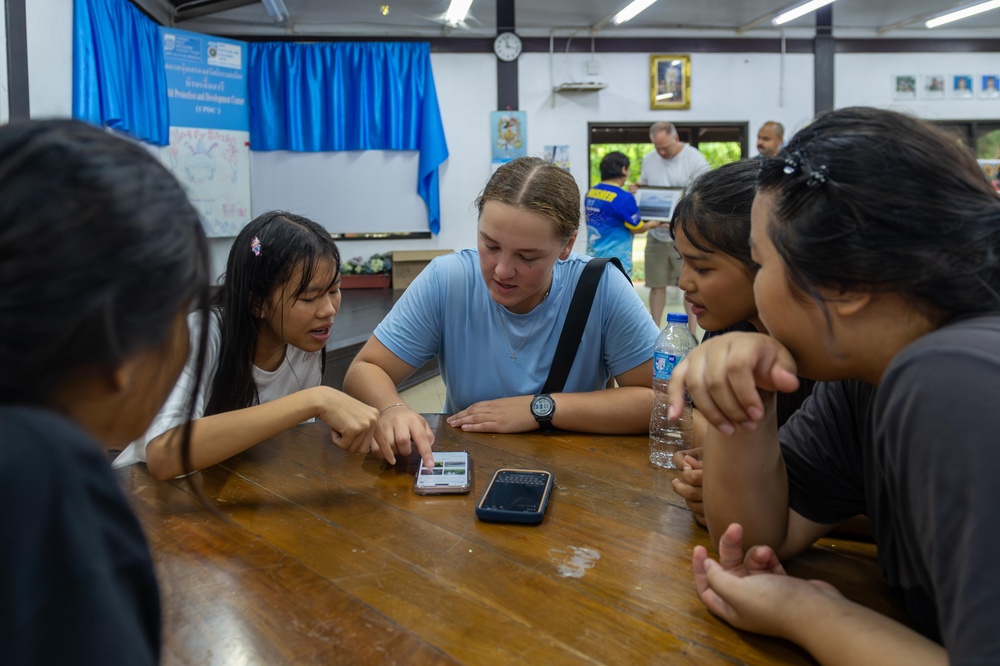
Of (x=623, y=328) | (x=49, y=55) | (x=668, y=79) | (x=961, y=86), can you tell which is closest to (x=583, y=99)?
(x=668, y=79)

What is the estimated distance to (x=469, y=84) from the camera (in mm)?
7301

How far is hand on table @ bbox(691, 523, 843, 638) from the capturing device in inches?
28.5

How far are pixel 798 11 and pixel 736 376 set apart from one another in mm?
7148

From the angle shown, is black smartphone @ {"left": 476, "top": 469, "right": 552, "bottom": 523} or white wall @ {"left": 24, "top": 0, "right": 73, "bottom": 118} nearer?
black smartphone @ {"left": 476, "top": 469, "right": 552, "bottom": 523}

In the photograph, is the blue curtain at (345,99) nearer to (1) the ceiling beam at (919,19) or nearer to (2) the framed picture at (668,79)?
(2) the framed picture at (668,79)

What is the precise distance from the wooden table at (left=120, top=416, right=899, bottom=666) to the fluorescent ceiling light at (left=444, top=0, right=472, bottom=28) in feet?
19.0

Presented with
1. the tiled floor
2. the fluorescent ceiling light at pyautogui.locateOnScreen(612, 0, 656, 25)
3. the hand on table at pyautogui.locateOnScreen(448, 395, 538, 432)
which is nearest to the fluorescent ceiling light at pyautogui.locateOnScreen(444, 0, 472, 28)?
the fluorescent ceiling light at pyautogui.locateOnScreen(612, 0, 656, 25)

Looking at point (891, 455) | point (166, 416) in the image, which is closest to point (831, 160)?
point (891, 455)

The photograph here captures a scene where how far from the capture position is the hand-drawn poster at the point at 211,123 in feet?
19.5

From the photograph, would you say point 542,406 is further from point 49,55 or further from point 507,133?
point 507,133

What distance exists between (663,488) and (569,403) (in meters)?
0.38

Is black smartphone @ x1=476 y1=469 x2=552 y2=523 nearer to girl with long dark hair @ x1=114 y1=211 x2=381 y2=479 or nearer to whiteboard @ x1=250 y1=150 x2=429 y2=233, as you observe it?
girl with long dark hair @ x1=114 y1=211 x2=381 y2=479

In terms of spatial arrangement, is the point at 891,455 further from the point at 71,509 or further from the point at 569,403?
the point at 569,403

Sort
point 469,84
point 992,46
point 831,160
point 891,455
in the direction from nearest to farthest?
point 891,455, point 831,160, point 469,84, point 992,46
